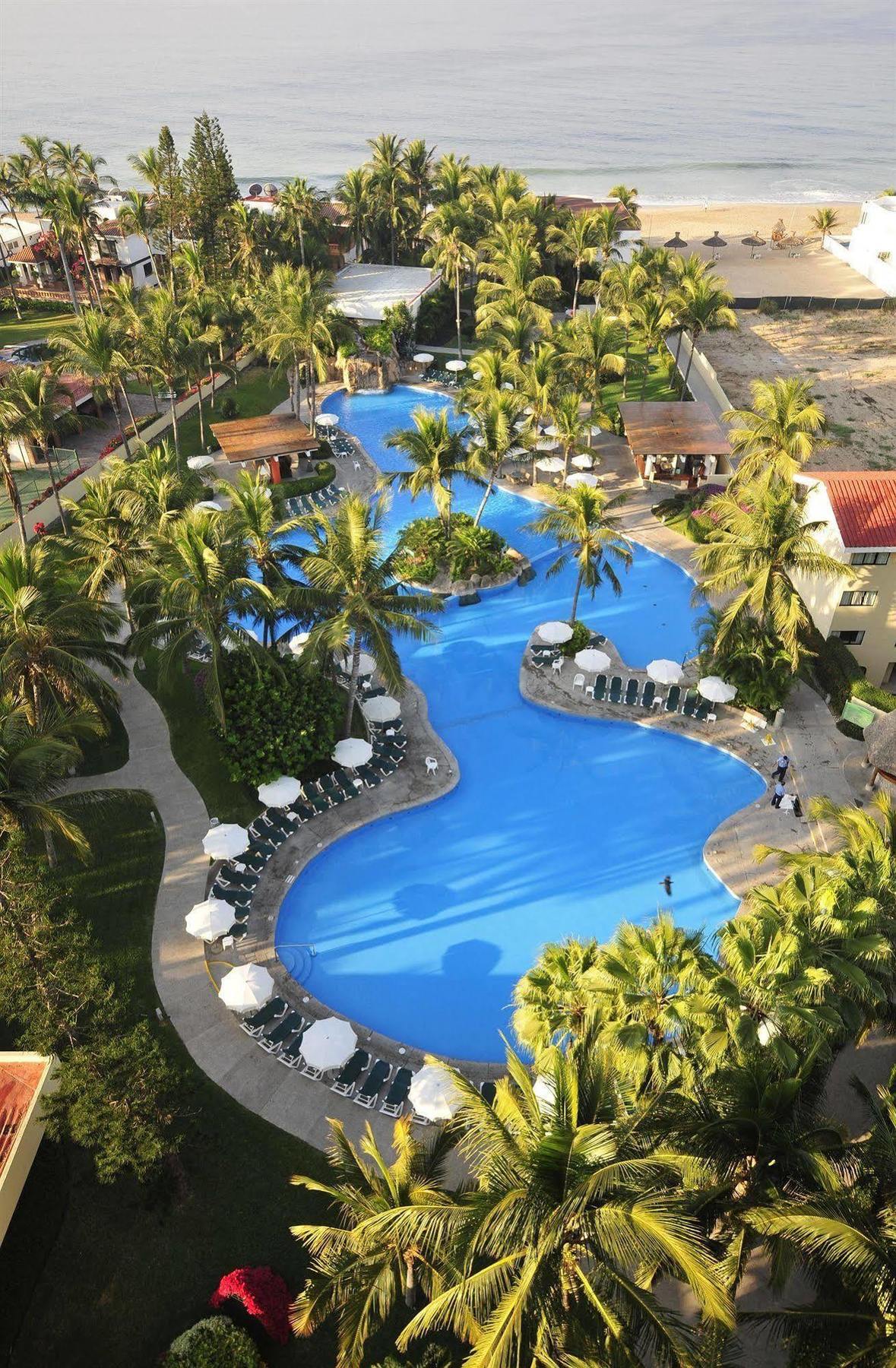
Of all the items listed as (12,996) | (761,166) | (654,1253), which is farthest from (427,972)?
(761,166)

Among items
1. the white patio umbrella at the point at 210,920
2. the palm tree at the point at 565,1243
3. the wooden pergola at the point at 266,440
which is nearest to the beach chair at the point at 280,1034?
the white patio umbrella at the point at 210,920

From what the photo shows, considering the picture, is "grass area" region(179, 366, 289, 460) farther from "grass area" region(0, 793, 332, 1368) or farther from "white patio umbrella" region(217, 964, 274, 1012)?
"grass area" region(0, 793, 332, 1368)

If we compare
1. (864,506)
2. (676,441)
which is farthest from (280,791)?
(676,441)

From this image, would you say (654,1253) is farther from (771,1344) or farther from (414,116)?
(414,116)

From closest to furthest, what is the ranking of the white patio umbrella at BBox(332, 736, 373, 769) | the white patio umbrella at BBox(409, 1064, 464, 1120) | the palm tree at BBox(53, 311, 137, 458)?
the white patio umbrella at BBox(409, 1064, 464, 1120) < the white patio umbrella at BBox(332, 736, 373, 769) < the palm tree at BBox(53, 311, 137, 458)

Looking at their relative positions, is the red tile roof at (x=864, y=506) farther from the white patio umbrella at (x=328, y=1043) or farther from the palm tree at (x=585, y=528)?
the white patio umbrella at (x=328, y=1043)

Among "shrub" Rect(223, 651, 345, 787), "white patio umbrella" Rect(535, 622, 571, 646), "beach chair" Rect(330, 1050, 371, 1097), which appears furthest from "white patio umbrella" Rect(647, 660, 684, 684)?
"beach chair" Rect(330, 1050, 371, 1097)
